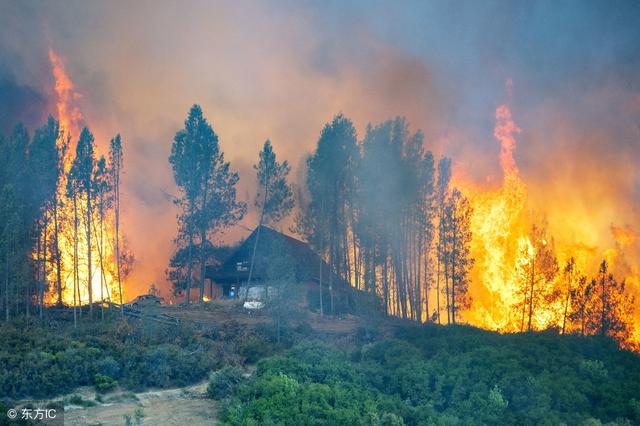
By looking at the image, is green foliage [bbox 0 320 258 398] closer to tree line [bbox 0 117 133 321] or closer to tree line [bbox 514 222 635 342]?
tree line [bbox 0 117 133 321]

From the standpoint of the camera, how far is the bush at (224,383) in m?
29.4

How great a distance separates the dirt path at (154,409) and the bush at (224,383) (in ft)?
1.75

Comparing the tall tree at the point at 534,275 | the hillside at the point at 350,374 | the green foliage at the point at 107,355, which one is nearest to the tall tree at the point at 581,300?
the tall tree at the point at 534,275

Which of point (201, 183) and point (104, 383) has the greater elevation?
point (201, 183)

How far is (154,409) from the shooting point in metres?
27.6

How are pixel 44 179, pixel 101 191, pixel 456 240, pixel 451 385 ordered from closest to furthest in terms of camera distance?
pixel 451 385 < pixel 44 179 < pixel 101 191 < pixel 456 240

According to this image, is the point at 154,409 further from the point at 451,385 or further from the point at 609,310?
the point at 609,310

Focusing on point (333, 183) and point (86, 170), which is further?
point (333, 183)

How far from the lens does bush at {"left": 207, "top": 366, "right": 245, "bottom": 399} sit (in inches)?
1156

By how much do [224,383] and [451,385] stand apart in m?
12.2

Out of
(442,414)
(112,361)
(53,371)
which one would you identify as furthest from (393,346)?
(53,371)

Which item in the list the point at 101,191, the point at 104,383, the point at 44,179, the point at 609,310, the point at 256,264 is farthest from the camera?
the point at 256,264

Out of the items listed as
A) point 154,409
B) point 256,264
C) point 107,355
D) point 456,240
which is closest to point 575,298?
point 456,240

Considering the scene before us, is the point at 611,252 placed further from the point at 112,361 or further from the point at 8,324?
the point at 8,324
